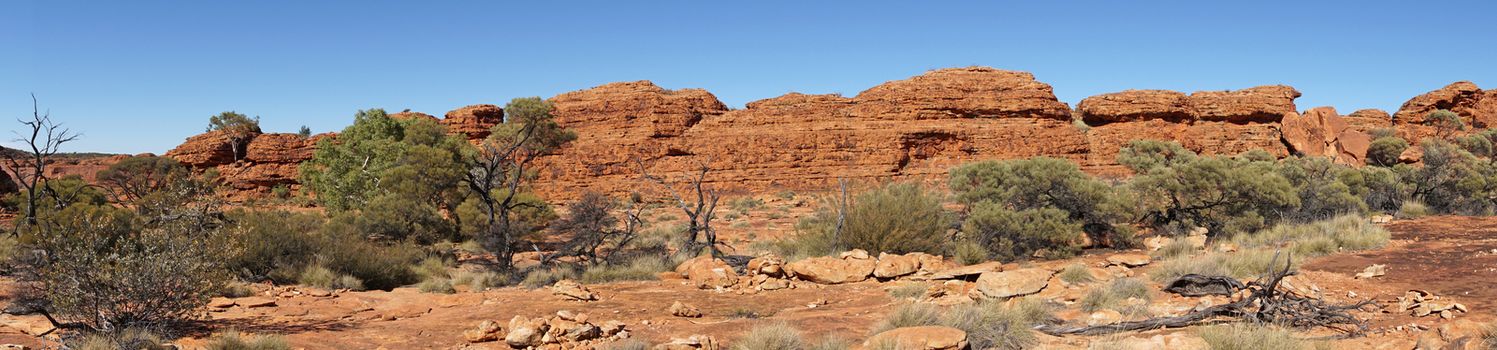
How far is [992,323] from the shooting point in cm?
611

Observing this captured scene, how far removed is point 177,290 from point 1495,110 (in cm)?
6420

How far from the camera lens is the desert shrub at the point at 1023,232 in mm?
12680

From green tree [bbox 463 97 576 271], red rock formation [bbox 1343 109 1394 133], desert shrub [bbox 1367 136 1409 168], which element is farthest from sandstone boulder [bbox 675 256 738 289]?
red rock formation [bbox 1343 109 1394 133]

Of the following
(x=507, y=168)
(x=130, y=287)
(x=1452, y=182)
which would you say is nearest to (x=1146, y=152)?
(x=1452, y=182)

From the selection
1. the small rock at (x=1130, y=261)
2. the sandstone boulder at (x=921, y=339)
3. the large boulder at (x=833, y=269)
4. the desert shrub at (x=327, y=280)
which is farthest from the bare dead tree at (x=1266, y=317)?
the desert shrub at (x=327, y=280)

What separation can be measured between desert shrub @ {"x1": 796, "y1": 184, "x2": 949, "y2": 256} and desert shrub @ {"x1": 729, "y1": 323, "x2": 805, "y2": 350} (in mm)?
6385

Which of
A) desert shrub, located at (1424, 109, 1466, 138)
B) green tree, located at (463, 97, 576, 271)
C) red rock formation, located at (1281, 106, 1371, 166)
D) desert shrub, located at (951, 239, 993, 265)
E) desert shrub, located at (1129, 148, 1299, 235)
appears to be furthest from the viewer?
desert shrub, located at (1424, 109, 1466, 138)

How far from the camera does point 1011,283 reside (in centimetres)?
805

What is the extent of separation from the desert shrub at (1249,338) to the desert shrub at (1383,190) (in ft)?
56.3

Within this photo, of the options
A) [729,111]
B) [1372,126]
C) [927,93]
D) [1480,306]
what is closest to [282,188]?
[729,111]

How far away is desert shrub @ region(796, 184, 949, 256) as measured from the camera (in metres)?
12.0

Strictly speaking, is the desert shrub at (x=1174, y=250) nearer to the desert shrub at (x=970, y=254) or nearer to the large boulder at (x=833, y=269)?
the desert shrub at (x=970, y=254)

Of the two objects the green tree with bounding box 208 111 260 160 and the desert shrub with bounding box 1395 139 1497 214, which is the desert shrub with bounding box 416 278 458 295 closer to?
the desert shrub with bounding box 1395 139 1497 214

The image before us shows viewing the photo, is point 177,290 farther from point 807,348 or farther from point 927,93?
point 927,93
